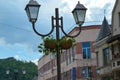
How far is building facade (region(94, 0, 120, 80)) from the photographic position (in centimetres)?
4068

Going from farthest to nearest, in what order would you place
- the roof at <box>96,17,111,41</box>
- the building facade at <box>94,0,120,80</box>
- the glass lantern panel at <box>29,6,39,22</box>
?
the roof at <box>96,17,111,41</box> → the building facade at <box>94,0,120,80</box> → the glass lantern panel at <box>29,6,39,22</box>

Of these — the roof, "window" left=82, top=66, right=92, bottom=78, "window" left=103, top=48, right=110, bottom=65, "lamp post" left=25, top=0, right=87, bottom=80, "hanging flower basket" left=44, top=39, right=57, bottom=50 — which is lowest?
"hanging flower basket" left=44, top=39, right=57, bottom=50

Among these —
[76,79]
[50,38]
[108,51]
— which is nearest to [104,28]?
[108,51]

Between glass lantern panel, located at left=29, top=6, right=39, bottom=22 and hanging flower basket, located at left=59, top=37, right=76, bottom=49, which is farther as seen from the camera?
hanging flower basket, located at left=59, top=37, right=76, bottom=49

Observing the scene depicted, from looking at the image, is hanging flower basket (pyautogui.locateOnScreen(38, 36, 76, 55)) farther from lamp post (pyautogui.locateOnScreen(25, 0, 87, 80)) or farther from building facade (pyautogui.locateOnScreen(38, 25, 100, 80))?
building facade (pyautogui.locateOnScreen(38, 25, 100, 80))

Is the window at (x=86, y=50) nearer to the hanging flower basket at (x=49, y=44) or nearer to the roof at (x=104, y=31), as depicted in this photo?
the roof at (x=104, y=31)

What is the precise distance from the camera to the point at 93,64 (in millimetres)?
59406

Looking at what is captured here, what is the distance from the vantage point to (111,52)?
43.2 m

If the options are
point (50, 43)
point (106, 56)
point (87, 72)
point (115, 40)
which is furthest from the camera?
point (87, 72)

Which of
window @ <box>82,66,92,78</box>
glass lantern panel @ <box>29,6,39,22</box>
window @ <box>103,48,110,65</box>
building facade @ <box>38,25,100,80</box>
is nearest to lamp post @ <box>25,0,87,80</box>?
glass lantern panel @ <box>29,6,39,22</box>

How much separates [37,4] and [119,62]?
25129 mm

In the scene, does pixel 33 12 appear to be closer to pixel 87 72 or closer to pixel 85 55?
pixel 85 55

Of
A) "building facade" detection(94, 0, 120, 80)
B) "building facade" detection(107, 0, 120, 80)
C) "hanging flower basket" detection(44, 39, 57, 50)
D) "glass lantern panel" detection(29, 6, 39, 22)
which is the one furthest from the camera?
"building facade" detection(94, 0, 120, 80)

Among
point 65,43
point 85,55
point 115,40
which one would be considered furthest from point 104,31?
point 65,43
